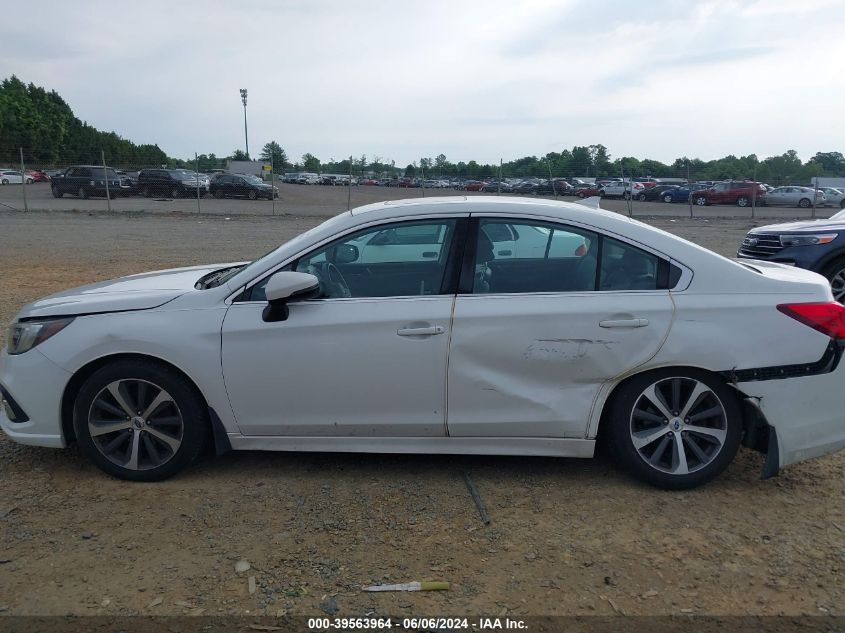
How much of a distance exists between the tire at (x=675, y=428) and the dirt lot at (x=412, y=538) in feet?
0.45

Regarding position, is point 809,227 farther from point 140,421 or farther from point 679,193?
point 679,193

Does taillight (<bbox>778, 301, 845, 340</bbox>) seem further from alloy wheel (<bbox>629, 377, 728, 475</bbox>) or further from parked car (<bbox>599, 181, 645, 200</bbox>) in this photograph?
parked car (<bbox>599, 181, 645, 200</bbox>)

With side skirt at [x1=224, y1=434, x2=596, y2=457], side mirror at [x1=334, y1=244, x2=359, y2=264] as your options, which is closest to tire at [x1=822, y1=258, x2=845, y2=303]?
side skirt at [x1=224, y1=434, x2=596, y2=457]

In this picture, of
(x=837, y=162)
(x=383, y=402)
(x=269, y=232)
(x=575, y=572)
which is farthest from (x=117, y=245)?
(x=837, y=162)

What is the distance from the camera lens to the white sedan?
3941 millimetres

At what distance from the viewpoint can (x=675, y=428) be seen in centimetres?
400

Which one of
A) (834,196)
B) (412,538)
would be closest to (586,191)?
(834,196)

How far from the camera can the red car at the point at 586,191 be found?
35344mm

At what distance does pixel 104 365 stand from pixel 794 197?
126 ft

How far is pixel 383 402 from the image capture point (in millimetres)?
4043

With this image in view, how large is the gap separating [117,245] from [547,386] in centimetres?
1421

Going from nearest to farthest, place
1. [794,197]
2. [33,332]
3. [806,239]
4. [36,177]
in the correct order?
Result: [33,332] < [806,239] < [794,197] < [36,177]

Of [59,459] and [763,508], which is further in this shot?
[59,459]

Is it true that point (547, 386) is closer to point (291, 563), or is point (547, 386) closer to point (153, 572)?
point (291, 563)
